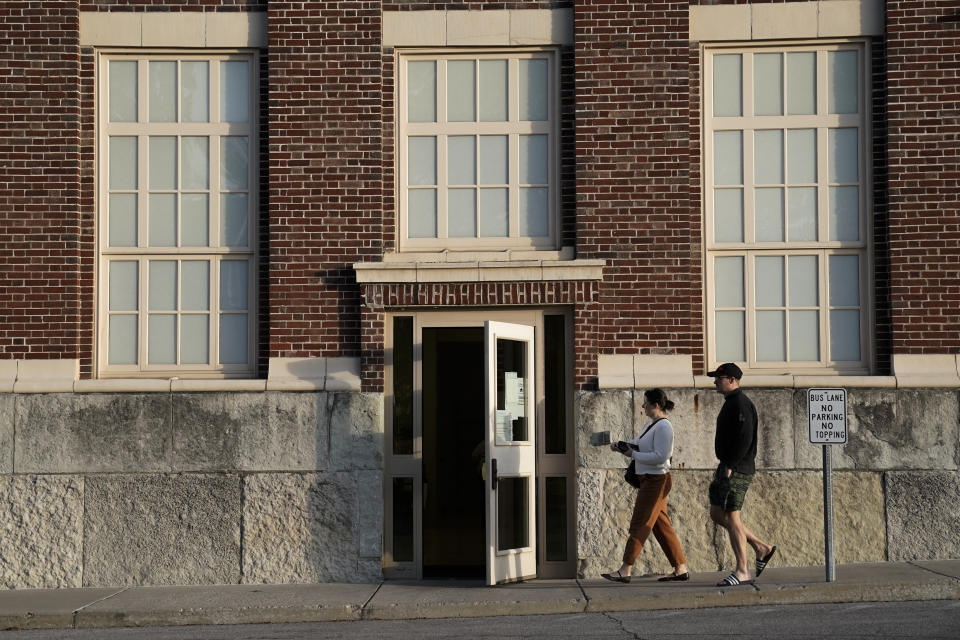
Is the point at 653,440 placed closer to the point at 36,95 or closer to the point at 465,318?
the point at 465,318

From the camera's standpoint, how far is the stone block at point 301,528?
12.0m

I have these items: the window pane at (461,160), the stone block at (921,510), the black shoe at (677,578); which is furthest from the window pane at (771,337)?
the window pane at (461,160)

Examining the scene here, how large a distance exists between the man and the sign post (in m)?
0.50

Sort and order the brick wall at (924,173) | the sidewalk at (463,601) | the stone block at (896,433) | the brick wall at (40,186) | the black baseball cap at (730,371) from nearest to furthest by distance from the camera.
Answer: the sidewalk at (463,601), the black baseball cap at (730,371), the stone block at (896,433), the brick wall at (924,173), the brick wall at (40,186)

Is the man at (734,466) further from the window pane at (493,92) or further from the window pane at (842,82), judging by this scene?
the window pane at (493,92)

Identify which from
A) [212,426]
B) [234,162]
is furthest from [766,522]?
[234,162]

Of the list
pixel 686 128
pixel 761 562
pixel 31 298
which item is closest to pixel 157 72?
pixel 31 298

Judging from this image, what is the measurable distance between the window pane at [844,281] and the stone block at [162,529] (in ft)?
19.8

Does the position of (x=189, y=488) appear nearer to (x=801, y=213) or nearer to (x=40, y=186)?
(x=40, y=186)

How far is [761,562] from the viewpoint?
36.2ft

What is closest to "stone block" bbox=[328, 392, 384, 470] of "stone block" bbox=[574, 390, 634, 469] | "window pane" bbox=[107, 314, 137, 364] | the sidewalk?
the sidewalk

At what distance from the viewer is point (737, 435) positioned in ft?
35.4

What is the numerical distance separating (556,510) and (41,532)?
484cm

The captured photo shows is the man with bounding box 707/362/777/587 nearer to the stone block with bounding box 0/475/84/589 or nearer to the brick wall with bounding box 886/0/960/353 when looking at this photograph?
the brick wall with bounding box 886/0/960/353
